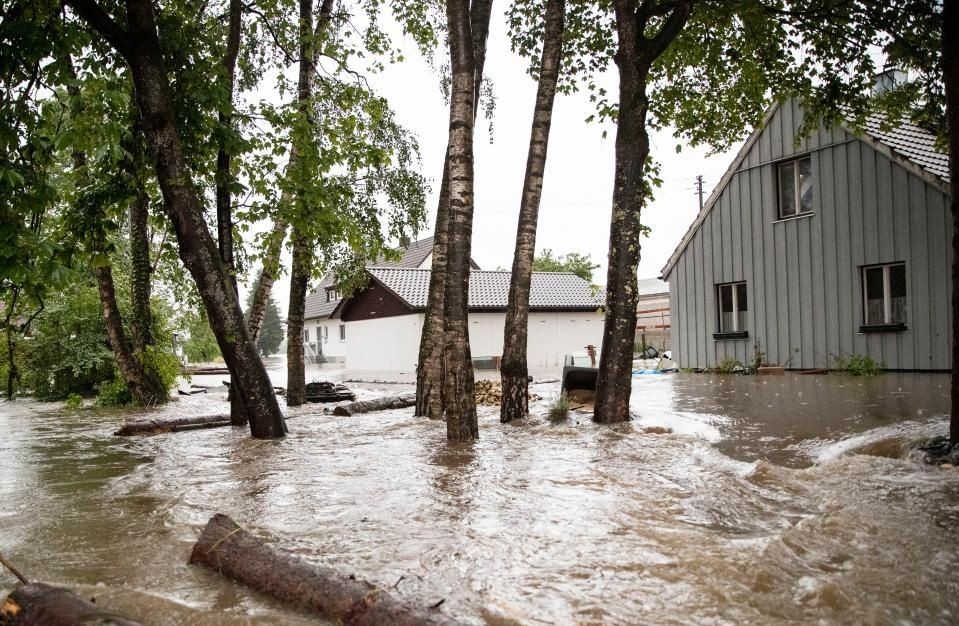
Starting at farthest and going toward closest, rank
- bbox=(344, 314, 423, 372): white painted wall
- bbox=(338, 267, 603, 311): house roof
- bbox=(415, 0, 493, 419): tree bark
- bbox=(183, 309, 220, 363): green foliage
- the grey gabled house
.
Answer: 1. bbox=(183, 309, 220, 363): green foliage
2. bbox=(338, 267, 603, 311): house roof
3. bbox=(344, 314, 423, 372): white painted wall
4. the grey gabled house
5. bbox=(415, 0, 493, 419): tree bark

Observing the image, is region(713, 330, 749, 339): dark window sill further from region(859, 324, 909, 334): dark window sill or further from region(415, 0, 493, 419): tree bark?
region(415, 0, 493, 419): tree bark

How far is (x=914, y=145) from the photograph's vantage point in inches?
593

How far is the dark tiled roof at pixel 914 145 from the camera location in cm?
1402

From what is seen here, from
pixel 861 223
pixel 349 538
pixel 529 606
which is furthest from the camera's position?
pixel 861 223

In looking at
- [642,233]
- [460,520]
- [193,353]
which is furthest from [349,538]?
[193,353]

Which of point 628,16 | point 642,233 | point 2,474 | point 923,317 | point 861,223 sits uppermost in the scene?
point 628,16

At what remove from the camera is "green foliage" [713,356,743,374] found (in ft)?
54.9

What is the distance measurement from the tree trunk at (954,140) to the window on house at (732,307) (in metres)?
11.6

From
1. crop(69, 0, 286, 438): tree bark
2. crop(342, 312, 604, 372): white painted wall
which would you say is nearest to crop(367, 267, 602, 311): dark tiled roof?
crop(342, 312, 604, 372): white painted wall

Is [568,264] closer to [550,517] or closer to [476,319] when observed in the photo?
[476,319]

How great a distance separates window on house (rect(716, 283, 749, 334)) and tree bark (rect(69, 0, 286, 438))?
1236 cm

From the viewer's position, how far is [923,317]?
13.8 m

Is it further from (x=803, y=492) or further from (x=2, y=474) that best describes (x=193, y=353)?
(x=803, y=492)

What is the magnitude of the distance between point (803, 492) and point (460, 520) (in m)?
2.53
